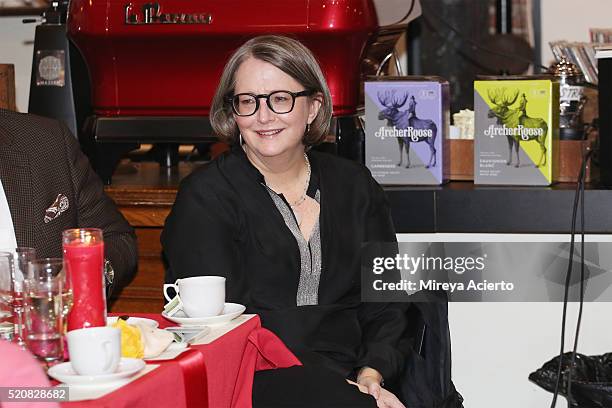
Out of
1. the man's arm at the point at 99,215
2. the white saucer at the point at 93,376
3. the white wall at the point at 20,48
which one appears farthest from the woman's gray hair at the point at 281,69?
the white wall at the point at 20,48

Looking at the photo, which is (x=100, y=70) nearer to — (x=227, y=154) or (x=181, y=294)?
(x=227, y=154)

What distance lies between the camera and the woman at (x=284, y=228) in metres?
2.10

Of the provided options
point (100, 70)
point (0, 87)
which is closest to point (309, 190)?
point (100, 70)

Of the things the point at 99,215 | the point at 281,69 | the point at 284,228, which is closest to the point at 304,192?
the point at 284,228

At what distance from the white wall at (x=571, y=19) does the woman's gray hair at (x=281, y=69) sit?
8.28 feet

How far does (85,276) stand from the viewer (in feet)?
4.68

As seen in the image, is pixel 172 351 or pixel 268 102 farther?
pixel 268 102

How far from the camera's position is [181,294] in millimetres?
1654

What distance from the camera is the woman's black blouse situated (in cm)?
210

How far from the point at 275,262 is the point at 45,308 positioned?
2.64 feet

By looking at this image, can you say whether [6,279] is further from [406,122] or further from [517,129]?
[517,129]

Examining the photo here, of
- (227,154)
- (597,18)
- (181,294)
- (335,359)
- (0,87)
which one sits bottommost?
(335,359)

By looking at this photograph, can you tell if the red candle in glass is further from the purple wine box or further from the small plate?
the purple wine box

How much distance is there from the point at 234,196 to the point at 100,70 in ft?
2.95
